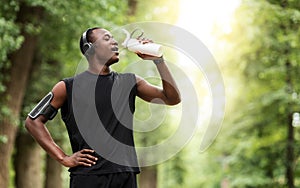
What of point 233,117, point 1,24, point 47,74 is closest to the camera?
point 1,24

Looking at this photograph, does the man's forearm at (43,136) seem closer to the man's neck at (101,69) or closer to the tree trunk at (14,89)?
the man's neck at (101,69)

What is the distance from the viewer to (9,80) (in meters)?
13.1

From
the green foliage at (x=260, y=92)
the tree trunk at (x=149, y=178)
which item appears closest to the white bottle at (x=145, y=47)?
the green foliage at (x=260, y=92)

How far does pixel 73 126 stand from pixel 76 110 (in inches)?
4.3

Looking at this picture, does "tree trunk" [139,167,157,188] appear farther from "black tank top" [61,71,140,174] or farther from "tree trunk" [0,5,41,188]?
"black tank top" [61,71,140,174]

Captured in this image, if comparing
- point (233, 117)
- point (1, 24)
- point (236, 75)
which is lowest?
point (233, 117)

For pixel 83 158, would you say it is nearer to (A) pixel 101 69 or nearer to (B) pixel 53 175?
(A) pixel 101 69

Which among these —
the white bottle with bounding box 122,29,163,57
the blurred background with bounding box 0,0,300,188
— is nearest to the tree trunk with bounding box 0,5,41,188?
the blurred background with bounding box 0,0,300,188

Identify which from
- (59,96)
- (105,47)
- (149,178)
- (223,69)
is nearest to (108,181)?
(59,96)

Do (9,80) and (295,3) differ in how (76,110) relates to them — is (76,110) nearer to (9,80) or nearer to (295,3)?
(295,3)

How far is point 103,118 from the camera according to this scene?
14.0ft

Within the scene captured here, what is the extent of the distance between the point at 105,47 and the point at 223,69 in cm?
1233

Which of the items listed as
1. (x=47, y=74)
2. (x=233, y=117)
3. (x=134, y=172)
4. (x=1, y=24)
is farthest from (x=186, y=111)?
(x=47, y=74)

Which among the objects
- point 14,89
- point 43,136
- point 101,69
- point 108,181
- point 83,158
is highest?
point 14,89
